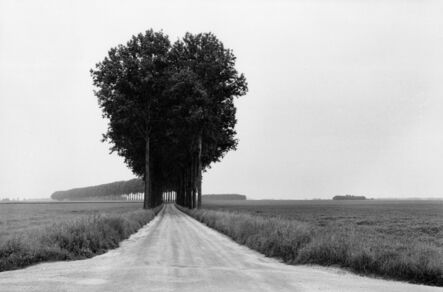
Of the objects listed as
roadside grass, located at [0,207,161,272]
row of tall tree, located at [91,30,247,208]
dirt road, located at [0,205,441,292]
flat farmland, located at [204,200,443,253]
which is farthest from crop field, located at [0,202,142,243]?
flat farmland, located at [204,200,443,253]

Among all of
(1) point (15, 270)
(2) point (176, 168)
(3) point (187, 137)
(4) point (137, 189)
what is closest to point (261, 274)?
(1) point (15, 270)

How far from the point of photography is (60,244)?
18047 millimetres

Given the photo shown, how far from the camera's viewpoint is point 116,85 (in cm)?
4753

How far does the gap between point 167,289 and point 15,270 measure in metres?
6.43

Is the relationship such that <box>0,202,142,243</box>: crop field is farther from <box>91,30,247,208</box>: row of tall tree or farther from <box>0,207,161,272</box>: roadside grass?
<box>91,30,247,208</box>: row of tall tree

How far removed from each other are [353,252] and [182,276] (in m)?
6.01

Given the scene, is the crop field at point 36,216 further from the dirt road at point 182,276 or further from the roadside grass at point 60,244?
the dirt road at point 182,276

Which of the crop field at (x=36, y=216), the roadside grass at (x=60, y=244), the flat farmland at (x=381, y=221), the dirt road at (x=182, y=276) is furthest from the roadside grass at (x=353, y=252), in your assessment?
the crop field at (x=36, y=216)

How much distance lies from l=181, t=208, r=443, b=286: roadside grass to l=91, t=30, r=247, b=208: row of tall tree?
27.1 m

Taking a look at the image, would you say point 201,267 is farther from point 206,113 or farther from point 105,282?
point 206,113

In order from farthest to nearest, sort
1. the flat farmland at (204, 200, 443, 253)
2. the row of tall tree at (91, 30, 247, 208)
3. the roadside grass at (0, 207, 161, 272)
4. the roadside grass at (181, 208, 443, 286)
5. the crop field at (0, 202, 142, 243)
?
the row of tall tree at (91, 30, 247, 208) → the crop field at (0, 202, 142, 243) → the flat farmland at (204, 200, 443, 253) → the roadside grass at (0, 207, 161, 272) → the roadside grass at (181, 208, 443, 286)

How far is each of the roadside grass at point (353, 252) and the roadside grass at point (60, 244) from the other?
6470mm

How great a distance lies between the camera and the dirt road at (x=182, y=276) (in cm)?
1085

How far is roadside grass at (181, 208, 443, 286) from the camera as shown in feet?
44.7
